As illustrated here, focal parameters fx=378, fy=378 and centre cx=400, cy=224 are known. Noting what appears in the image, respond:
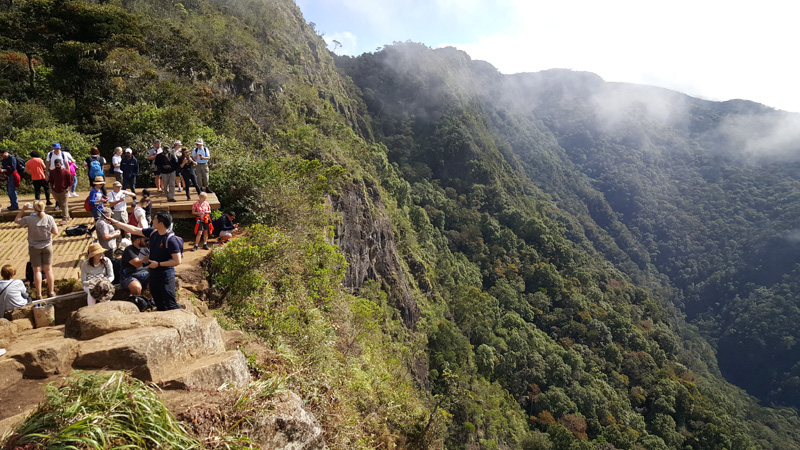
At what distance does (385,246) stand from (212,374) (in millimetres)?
28791

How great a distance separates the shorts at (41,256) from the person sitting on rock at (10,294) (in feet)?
2.66

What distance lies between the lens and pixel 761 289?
293ft

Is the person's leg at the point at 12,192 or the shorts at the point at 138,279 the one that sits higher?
the person's leg at the point at 12,192

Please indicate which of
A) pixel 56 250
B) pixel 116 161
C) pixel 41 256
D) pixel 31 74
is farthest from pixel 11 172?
pixel 31 74

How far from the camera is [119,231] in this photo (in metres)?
7.38

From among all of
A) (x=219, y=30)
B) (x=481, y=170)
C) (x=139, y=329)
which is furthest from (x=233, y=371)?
(x=481, y=170)

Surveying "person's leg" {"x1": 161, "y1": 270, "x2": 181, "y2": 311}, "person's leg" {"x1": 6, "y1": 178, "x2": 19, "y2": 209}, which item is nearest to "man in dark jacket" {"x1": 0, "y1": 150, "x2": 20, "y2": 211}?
"person's leg" {"x1": 6, "y1": 178, "x2": 19, "y2": 209}

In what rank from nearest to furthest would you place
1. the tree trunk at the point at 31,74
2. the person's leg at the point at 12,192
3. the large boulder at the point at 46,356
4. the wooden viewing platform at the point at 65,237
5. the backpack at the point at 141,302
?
the large boulder at the point at 46,356, the backpack at the point at 141,302, the wooden viewing platform at the point at 65,237, the person's leg at the point at 12,192, the tree trunk at the point at 31,74

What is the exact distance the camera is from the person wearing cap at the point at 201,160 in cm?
994

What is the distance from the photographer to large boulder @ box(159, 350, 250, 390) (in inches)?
144

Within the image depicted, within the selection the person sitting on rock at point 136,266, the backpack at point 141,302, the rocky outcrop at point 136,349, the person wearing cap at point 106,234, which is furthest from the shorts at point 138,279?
the person wearing cap at point 106,234

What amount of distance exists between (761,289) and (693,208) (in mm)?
33334

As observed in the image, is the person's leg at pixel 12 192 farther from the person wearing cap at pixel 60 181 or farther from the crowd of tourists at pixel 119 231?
the person wearing cap at pixel 60 181

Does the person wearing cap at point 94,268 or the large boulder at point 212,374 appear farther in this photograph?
the person wearing cap at point 94,268
